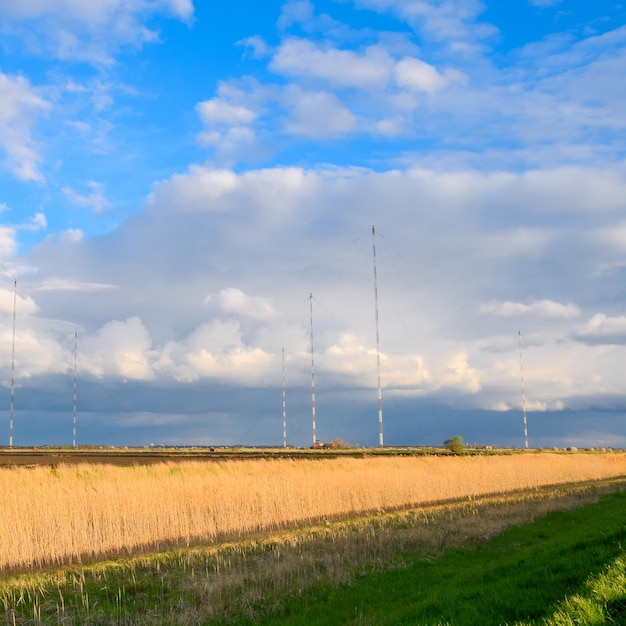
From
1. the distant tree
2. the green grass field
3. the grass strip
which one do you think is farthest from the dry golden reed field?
the distant tree

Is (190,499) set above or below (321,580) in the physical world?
above

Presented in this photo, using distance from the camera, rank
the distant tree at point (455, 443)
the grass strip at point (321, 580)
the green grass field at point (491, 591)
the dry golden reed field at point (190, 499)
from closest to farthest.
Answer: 1. the green grass field at point (491, 591)
2. the grass strip at point (321, 580)
3. the dry golden reed field at point (190, 499)
4. the distant tree at point (455, 443)

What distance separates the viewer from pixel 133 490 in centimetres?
3012

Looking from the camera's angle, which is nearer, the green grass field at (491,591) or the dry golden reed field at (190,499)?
the green grass field at (491,591)

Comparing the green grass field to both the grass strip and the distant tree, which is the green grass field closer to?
the grass strip

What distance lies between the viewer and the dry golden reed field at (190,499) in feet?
77.9

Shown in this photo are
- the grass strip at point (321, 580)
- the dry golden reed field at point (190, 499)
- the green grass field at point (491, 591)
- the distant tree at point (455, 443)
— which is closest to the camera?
the green grass field at point (491, 591)

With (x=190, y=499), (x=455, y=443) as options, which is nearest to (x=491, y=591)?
(x=190, y=499)

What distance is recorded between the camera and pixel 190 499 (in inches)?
1208

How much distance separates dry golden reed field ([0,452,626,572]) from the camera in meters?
23.7

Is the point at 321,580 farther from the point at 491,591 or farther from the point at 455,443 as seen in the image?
the point at 455,443

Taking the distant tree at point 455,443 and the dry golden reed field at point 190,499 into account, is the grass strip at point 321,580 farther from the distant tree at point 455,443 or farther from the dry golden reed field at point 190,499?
the distant tree at point 455,443

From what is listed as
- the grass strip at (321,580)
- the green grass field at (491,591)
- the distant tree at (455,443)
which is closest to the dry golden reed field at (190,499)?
the grass strip at (321,580)

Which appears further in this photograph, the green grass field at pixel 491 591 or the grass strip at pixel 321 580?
the grass strip at pixel 321 580
